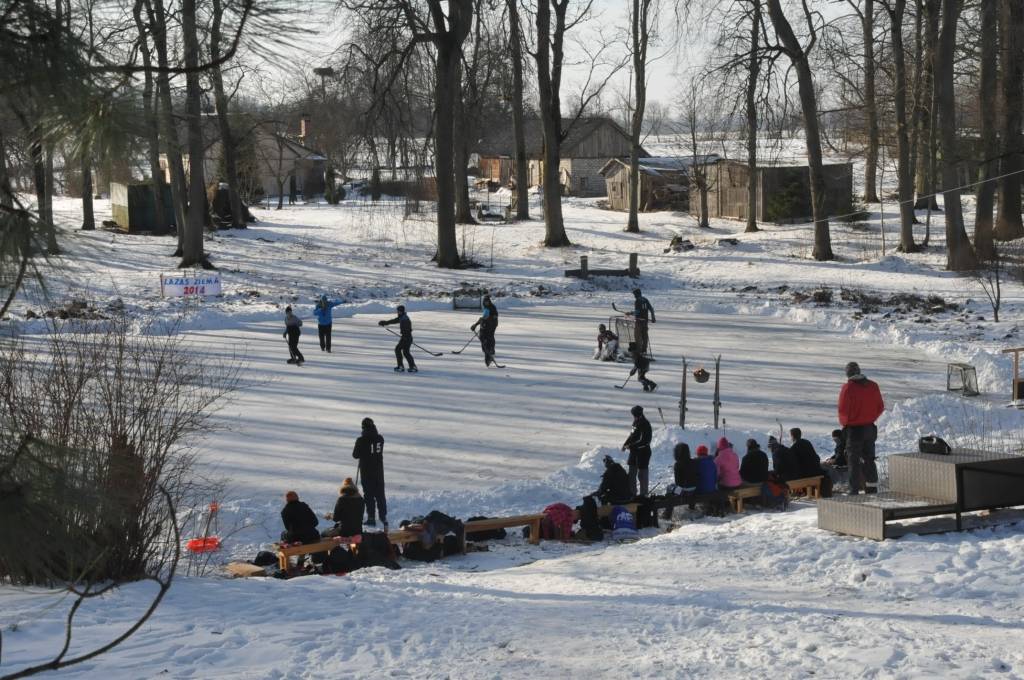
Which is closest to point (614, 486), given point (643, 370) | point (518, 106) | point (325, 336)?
point (643, 370)

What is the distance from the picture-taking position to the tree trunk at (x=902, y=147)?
39.4 metres

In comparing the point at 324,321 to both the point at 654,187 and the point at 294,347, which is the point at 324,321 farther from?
the point at 654,187

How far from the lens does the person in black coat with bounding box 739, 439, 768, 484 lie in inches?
551

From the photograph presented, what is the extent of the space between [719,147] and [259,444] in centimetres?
5438

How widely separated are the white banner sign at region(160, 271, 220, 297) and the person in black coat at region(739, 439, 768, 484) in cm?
2152

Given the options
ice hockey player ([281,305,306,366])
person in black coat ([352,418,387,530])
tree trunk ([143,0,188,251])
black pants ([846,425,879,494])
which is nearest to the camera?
tree trunk ([143,0,188,251])

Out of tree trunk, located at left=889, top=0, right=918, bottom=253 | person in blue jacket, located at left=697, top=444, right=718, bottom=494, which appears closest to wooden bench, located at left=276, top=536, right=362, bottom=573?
person in blue jacket, located at left=697, top=444, right=718, bottom=494

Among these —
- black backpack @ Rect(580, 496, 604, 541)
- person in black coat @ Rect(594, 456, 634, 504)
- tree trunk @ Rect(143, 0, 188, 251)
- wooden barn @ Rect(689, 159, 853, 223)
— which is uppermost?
wooden barn @ Rect(689, 159, 853, 223)

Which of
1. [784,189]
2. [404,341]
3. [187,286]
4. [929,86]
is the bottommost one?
[404,341]

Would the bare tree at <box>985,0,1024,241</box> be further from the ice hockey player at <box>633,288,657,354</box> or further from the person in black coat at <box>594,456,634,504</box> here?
the person in black coat at <box>594,456,634,504</box>

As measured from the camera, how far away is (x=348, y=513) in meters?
11.8

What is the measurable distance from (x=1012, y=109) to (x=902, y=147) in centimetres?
458

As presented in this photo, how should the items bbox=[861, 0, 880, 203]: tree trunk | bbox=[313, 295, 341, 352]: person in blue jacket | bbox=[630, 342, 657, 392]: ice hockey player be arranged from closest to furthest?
1. bbox=[630, 342, 657, 392]: ice hockey player
2. bbox=[313, 295, 341, 352]: person in blue jacket
3. bbox=[861, 0, 880, 203]: tree trunk

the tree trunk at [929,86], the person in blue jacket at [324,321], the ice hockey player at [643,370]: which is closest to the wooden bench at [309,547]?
the ice hockey player at [643,370]
